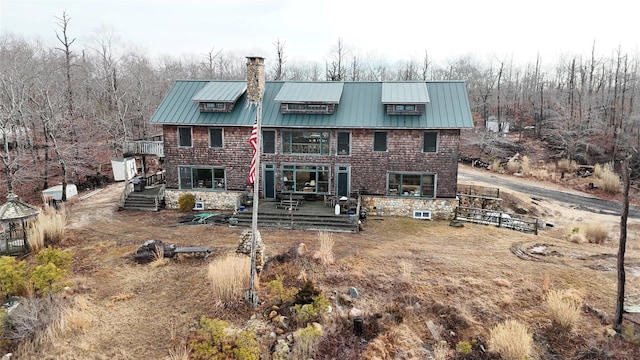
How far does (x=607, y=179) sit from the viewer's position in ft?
101

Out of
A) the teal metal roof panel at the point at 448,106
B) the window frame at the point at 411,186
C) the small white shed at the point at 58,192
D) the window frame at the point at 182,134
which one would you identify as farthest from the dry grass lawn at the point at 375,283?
the small white shed at the point at 58,192

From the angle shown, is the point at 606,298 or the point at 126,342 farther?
the point at 606,298

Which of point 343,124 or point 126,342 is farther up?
point 343,124

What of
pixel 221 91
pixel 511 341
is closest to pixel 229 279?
pixel 511 341

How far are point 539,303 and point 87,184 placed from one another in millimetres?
31329

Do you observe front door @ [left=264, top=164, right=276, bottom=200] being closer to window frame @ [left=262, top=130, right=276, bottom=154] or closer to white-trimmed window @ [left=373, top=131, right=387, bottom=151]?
window frame @ [left=262, top=130, right=276, bottom=154]

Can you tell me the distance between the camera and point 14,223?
1636 cm

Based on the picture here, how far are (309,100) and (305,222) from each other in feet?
22.6

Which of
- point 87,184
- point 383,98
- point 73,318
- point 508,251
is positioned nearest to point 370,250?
point 508,251

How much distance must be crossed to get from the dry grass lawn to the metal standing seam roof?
5.74 meters

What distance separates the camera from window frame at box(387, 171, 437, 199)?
21594 mm

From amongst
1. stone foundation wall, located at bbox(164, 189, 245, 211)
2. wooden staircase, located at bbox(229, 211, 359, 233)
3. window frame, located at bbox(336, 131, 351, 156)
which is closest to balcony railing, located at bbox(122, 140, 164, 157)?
stone foundation wall, located at bbox(164, 189, 245, 211)

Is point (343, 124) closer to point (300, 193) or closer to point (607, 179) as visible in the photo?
point (300, 193)

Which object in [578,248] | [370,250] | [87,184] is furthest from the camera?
[87,184]
